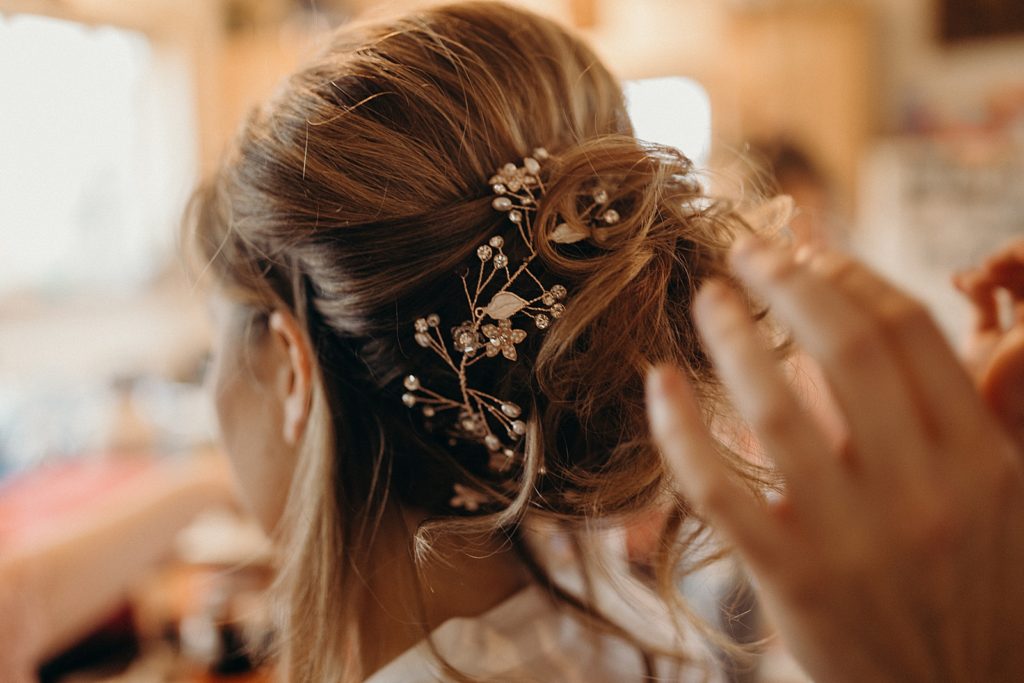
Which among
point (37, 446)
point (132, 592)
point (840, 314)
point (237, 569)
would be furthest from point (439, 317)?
point (37, 446)

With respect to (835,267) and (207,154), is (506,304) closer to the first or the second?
(835,267)

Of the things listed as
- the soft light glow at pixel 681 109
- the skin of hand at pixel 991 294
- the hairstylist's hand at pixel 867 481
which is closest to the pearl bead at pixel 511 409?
the hairstylist's hand at pixel 867 481

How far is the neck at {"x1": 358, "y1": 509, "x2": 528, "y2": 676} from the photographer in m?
0.67

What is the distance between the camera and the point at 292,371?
688mm

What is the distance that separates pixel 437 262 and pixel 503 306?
2.5 inches

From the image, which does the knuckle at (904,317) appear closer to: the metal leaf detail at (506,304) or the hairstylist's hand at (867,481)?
the hairstylist's hand at (867,481)

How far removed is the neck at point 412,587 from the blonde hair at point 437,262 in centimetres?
2

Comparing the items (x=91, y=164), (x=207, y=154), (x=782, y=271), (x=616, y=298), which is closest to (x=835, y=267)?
(x=782, y=271)

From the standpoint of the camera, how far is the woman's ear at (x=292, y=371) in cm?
65

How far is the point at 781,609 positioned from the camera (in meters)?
0.35

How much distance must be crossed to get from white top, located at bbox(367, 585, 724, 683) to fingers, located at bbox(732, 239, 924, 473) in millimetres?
403

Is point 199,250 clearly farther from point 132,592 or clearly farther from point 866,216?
point 866,216

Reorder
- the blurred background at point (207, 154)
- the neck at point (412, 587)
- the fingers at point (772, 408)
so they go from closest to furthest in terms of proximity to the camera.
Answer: the fingers at point (772, 408)
the neck at point (412, 587)
the blurred background at point (207, 154)

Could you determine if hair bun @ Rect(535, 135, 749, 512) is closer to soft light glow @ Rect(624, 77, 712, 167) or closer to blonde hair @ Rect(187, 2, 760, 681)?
blonde hair @ Rect(187, 2, 760, 681)
